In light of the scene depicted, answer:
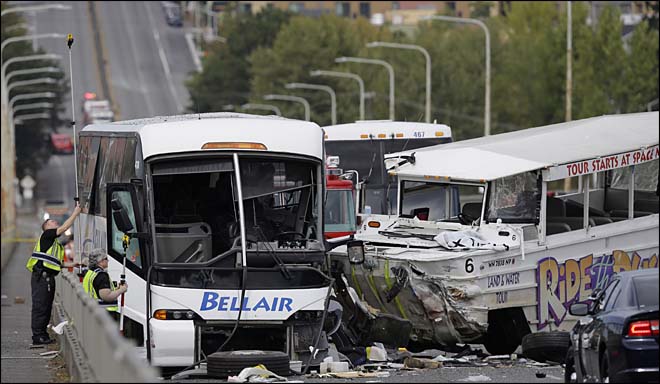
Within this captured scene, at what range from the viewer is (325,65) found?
13038 cm

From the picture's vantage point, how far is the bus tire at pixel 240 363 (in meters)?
18.3

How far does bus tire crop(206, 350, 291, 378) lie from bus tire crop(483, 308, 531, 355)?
435 cm

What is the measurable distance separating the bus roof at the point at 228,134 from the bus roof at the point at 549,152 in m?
3.18

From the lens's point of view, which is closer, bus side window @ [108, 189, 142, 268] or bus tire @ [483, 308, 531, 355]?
bus side window @ [108, 189, 142, 268]

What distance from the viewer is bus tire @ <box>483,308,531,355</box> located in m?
21.9

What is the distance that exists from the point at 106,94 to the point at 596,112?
56.8 meters

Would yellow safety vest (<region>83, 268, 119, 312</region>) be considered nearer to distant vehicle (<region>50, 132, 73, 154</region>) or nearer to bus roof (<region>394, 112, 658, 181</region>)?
bus roof (<region>394, 112, 658, 181</region>)

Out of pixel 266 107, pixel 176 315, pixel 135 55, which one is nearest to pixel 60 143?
pixel 135 55

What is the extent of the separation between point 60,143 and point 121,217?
123m

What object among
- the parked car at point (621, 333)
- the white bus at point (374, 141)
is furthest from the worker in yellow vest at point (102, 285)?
the white bus at point (374, 141)

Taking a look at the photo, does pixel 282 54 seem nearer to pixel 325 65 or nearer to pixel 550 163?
pixel 325 65

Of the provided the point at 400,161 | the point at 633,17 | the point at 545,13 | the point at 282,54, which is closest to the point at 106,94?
the point at 282,54

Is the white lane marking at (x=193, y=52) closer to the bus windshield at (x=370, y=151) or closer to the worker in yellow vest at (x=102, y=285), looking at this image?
the bus windshield at (x=370, y=151)

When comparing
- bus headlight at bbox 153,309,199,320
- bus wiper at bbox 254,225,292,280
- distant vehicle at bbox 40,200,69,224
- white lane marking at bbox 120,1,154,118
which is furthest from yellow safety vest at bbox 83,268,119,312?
white lane marking at bbox 120,1,154,118
